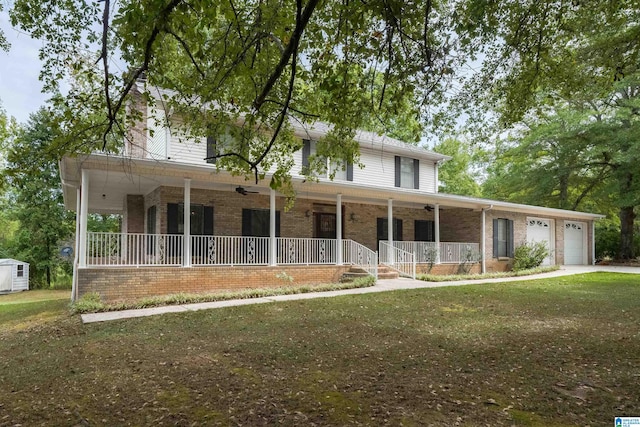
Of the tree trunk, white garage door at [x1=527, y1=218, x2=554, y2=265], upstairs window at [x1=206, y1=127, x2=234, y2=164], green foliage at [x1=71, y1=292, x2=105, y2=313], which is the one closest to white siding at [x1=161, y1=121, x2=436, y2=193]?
upstairs window at [x1=206, y1=127, x2=234, y2=164]

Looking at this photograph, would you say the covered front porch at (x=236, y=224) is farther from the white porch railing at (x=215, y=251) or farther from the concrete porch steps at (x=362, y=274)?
the concrete porch steps at (x=362, y=274)

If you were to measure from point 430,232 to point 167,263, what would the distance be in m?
11.5

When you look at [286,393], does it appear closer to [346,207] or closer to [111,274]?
[111,274]

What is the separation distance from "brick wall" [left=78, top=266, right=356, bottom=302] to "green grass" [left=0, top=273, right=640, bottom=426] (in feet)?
5.12

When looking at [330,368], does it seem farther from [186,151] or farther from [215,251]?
[186,151]

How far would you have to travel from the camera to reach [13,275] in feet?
68.1

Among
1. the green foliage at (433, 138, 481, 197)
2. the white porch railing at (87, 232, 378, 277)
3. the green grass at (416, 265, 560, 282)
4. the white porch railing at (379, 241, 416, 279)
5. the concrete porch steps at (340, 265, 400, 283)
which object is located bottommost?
the green grass at (416, 265, 560, 282)

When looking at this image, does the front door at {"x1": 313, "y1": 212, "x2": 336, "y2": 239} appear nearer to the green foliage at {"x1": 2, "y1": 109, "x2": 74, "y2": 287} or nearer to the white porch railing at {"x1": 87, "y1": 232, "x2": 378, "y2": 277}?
the white porch railing at {"x1": 87, "y1": 232, "x2": 378, "y2": 277}

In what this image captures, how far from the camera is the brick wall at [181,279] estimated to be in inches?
381

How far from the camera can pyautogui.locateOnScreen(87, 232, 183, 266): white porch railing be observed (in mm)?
10102

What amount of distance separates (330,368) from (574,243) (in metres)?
23.3

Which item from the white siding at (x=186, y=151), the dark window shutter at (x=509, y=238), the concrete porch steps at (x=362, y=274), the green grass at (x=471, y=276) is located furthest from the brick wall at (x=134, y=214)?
the dark window shutter at (x=509, y=238)

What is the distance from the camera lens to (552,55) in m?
6.80

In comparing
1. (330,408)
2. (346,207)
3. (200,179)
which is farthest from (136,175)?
(330,408)
